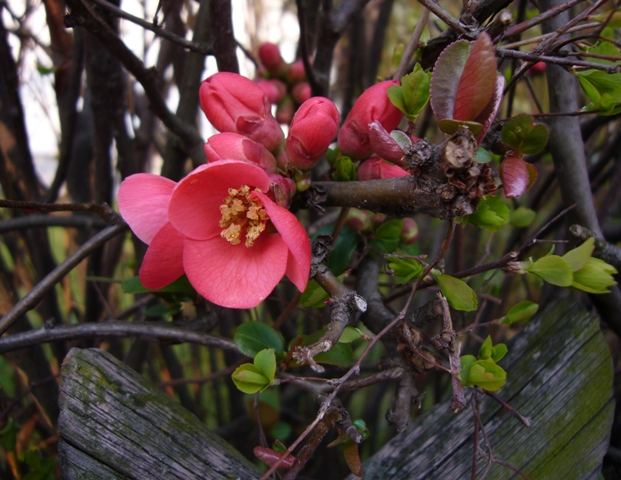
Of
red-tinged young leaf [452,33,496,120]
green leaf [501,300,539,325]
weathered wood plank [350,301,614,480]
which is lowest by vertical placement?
weathered wood plank [350,301,614,480]

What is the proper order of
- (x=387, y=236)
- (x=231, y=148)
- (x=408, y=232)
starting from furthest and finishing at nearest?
(x=408, y=232), (x=387, y=236), (x=231, y=148)

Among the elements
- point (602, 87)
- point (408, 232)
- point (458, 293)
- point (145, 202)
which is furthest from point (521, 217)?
point (145, 202)

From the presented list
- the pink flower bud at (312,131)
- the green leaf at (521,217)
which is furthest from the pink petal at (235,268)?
the green leaf at (521,217)

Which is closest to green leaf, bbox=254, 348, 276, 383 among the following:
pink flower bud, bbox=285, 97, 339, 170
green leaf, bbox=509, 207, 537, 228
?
pink flower bud, bbox=285, 97, 339, 170

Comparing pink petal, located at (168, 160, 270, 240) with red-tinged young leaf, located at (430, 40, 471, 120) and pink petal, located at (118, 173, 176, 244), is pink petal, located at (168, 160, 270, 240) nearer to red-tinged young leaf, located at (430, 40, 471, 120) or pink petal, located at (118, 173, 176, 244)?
pink petal, located at (118, 173, 176, 244)

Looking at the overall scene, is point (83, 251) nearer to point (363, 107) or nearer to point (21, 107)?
point (363, 107)

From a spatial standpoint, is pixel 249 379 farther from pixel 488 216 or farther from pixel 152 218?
pixel 488 216

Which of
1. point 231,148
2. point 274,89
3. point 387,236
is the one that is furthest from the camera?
point 274,89
